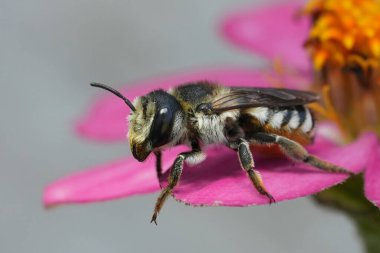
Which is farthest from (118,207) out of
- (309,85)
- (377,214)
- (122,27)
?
(377,214)

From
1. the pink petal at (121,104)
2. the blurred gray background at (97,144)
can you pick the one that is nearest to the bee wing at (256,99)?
the pink petal at (121,104)

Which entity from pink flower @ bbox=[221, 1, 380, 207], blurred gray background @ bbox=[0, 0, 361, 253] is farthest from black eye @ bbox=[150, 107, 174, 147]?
blurred gray background @ bbox=[0, 0, 361, 253]

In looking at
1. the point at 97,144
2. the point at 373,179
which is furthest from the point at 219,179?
the point at 97,144

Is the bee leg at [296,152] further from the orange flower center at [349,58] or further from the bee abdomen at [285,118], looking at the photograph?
the orange flower center at [349,58]

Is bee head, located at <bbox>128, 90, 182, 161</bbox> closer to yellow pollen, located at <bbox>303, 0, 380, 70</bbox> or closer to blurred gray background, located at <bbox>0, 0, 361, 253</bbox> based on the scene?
yellow pollen, located at <bbox>303, 0, 380, 70</bbox>

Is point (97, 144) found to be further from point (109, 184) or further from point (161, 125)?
point (161, 125)

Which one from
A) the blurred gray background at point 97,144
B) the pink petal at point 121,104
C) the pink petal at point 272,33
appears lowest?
the blurred gray background at point 97,144

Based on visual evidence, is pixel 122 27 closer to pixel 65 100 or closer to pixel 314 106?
pixel 65 100
